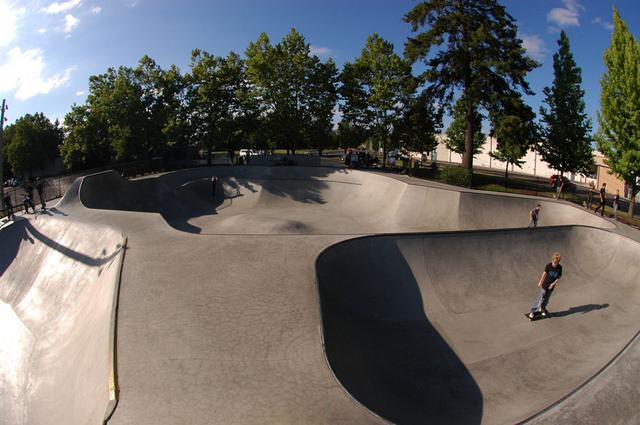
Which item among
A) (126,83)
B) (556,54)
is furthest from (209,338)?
(126,83)

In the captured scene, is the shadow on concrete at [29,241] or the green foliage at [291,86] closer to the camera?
the shadow on concrete at [29,241]

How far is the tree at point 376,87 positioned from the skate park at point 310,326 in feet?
60.1

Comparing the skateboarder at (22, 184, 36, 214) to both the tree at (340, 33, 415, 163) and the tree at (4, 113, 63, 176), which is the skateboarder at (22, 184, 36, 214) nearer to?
the tree at (340, 33, 415, 163)

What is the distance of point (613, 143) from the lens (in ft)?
55.0

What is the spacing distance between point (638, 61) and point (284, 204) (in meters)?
18.3

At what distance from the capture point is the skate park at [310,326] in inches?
198

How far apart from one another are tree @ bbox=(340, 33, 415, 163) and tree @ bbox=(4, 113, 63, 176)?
49.1 meters

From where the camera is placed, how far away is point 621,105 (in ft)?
53.3

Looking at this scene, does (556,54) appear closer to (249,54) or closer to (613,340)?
(613,340)

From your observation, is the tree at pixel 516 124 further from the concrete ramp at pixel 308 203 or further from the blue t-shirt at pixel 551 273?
the blue t-shirt at pixel 551 273

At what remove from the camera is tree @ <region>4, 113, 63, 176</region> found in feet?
173

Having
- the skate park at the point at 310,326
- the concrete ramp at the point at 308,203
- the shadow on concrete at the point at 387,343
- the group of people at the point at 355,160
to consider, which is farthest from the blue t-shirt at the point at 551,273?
the group of people at the point at 355,160

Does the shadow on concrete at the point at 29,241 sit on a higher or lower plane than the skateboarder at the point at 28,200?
lower

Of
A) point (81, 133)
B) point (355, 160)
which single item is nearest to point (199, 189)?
point (355, 160)
